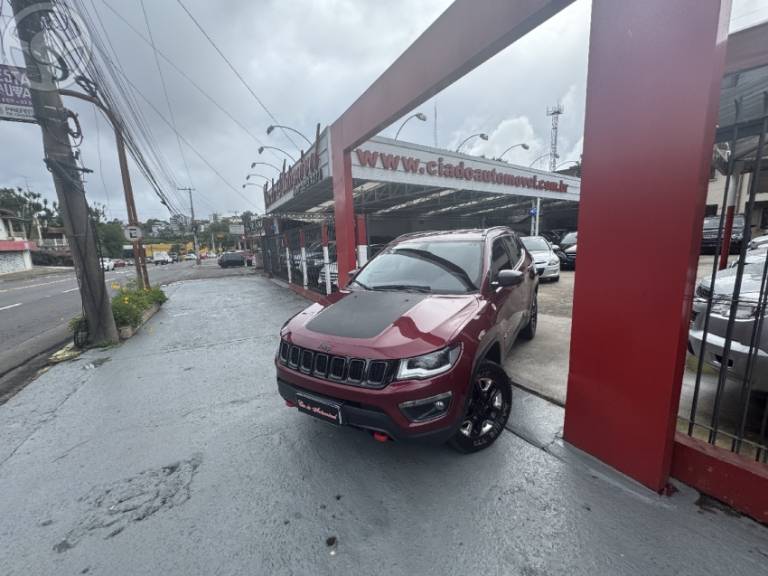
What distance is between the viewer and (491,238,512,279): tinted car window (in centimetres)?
327

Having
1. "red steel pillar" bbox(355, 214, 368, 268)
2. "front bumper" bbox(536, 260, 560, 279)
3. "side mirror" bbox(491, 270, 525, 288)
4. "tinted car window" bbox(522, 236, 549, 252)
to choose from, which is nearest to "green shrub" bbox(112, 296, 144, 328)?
"red steel pillar" bbox(355, 214, 368, 268)

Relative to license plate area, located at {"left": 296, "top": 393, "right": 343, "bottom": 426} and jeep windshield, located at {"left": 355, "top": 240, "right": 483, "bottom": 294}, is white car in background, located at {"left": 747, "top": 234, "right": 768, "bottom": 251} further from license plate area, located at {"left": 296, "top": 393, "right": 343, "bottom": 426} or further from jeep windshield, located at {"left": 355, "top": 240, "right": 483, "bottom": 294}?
license plate area, located at {"left": 296, "top": 393, "right": 343, "bottom": 426}

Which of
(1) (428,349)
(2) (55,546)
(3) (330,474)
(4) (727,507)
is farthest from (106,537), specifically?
(4) (727,507)

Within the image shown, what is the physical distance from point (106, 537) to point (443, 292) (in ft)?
9.08

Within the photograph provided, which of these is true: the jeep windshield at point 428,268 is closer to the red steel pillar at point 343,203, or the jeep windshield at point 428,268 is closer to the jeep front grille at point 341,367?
the jeep front grille at point 341,367

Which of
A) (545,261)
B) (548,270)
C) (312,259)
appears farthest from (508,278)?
(312,259)

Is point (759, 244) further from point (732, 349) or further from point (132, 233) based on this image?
point (132, 233)

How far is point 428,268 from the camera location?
333cm

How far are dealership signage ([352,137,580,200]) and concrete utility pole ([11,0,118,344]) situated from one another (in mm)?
6152

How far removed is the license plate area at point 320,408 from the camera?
2250 millimetres

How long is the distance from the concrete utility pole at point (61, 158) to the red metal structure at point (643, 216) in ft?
21.7

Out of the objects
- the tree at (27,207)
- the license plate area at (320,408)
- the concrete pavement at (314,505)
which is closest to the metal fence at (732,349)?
the concrete pavement at (314,505)

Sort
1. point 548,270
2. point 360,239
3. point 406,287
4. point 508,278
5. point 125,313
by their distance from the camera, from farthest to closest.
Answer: point 548,270 < point 360,239 < point 125,313 < point 406,287 < point 508,278

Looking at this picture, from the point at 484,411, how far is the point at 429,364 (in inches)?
32.2
